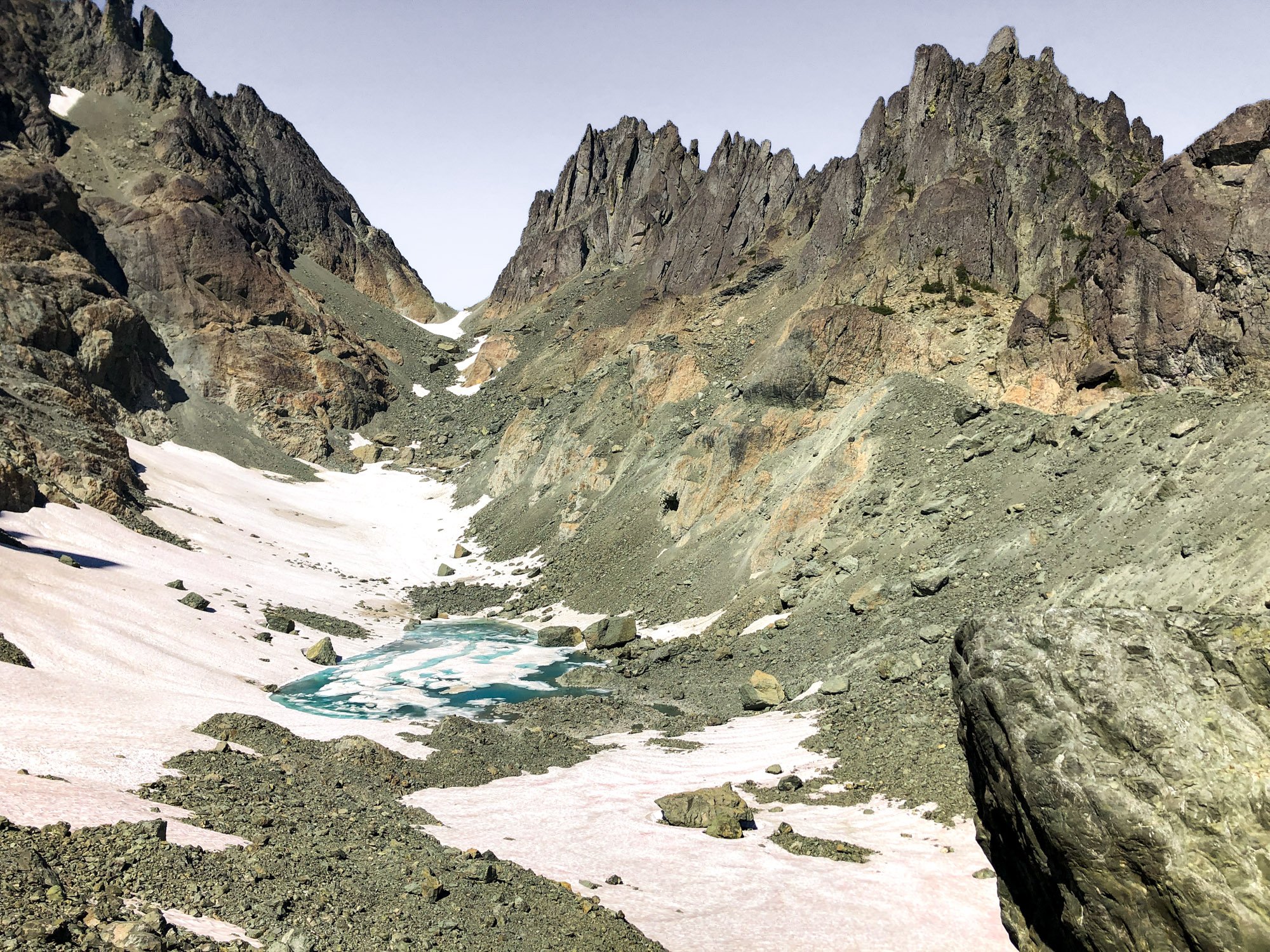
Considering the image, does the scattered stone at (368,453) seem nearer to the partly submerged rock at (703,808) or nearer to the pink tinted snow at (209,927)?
the partly submerged rock at (703,808)

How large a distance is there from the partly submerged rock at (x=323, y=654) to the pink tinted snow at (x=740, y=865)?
18.7 meters

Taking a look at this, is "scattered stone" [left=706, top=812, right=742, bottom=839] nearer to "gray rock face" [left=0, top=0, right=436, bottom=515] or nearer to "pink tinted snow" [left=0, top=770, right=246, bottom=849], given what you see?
"pink tinted snow" [left=0, top=770, right=246, bottom=849]

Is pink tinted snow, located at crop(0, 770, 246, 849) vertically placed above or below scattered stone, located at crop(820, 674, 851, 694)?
below

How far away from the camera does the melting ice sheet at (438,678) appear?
1131 inches

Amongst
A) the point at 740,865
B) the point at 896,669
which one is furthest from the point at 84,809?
the point at 896,669

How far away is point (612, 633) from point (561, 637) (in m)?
3.47

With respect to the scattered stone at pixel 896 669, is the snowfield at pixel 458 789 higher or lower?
lower

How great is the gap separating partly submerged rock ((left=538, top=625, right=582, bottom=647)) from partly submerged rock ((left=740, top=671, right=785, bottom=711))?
13.9 meters

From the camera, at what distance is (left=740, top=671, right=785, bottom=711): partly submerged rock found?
2548cm

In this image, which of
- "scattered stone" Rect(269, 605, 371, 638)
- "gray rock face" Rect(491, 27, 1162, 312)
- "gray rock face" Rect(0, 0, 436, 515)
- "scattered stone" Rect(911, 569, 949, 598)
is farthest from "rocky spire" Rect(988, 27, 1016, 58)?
"gray rock face" Rect(0, 0, 436, 515)

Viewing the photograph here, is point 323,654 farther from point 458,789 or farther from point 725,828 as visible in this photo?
point 725,828

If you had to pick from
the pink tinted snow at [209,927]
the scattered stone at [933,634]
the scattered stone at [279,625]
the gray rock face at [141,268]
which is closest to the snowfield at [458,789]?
the scattered stone at [279,625]

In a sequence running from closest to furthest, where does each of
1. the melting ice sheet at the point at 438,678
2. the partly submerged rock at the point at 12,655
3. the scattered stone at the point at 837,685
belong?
1. the partly submerged rock at the point at 12,655
2. the scattered stone at the point at 837,685
3. the melting ice sheet at the point at 438,678

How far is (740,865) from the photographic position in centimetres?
1405
